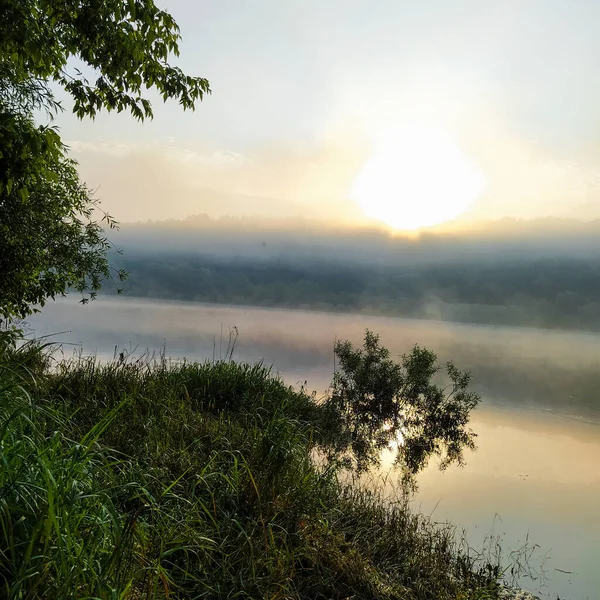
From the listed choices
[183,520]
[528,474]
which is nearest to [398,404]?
[528,474]

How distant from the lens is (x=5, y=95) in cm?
667

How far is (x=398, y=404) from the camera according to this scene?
11.5m

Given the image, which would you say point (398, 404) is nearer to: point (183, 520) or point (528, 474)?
point (528, 474)

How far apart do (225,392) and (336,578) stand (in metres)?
5.00

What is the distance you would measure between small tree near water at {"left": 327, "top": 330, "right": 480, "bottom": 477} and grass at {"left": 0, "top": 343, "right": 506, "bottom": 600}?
13.2 feet

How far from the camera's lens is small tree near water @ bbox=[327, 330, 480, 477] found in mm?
9500

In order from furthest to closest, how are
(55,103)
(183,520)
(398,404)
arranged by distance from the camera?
(398,404), (55,103), (183,520)

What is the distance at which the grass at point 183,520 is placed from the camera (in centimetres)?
214

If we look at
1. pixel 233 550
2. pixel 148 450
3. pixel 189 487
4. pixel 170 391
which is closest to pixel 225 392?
pixel 170 391

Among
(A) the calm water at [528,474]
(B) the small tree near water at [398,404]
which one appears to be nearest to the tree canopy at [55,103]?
(A) the calm water at [528,474]

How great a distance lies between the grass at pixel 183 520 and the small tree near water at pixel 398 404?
13.2 feet

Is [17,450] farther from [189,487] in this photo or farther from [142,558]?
[189,487]

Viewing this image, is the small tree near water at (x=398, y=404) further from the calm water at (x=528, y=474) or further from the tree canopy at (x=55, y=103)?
the tree canopy at (x=55, y=103)

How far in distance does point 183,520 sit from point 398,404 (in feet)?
29.3
